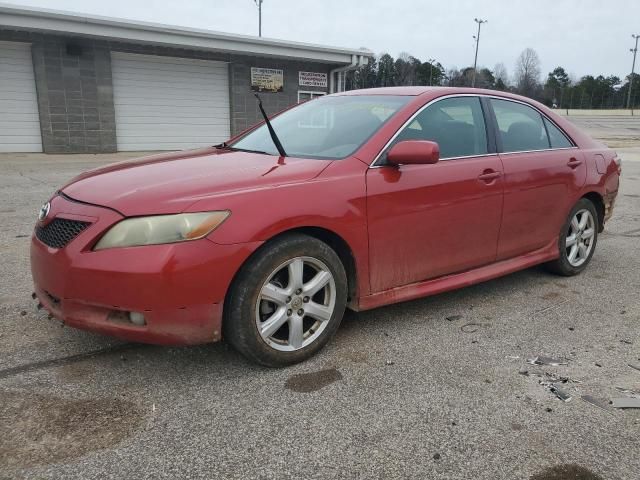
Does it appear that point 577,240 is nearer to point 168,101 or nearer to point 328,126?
point 328,126

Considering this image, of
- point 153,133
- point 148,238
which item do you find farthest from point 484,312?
point 153,133

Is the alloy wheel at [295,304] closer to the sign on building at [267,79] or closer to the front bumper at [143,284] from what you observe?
the front bumper at [143,284]

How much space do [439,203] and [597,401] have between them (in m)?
1.45

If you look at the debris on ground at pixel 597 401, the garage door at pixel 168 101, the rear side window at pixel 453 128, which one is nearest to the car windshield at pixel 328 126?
the rear side window at pixel 453 128

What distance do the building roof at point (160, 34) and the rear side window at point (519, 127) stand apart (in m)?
14.1

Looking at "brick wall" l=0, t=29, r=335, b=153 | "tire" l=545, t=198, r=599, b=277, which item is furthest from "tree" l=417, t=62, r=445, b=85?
"tire" l=545, t=198, r=599, b=277

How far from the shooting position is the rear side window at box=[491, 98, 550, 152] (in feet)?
13.7

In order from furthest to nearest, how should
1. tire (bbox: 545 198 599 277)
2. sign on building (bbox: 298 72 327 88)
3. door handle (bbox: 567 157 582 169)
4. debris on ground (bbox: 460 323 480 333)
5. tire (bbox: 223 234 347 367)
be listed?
sign on building (bbox: 298 72 327 88), tire (bbox: 545 198 599 277), door handle (bbox: 567 157 582 169), debris on ground (bbox: 460 323 480 333), tire (bbox: 223 234 347 367)

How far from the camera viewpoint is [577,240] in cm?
480

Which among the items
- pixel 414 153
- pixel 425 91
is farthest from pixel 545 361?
pixel 425 91

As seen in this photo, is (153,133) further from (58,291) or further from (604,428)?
(604,428)

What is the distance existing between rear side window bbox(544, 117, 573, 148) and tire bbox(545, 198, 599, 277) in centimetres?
51

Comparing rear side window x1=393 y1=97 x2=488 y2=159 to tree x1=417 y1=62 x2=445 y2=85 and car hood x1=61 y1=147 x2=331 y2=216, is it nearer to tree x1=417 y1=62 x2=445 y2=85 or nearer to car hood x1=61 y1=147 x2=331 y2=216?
car hood x1=61 y1=147 x2=331 y2=216

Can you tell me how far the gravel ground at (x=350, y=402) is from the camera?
7.25 feet
